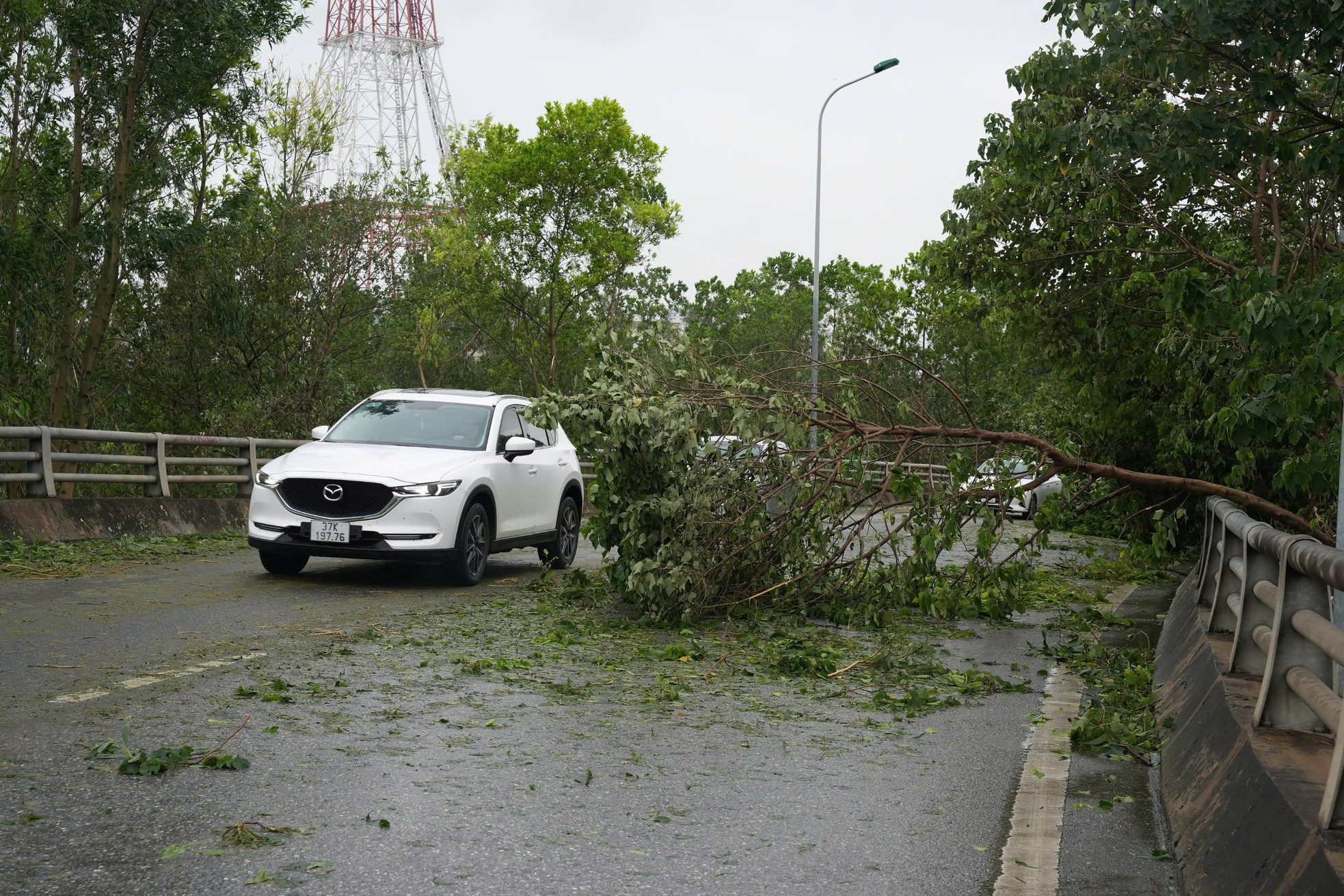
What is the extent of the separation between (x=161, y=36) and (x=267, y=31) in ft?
6.28

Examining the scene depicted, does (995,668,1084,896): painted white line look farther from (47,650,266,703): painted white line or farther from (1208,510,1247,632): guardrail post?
(47,650,266,703): painted white line

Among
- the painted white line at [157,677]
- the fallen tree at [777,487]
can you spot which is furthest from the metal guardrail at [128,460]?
the painted white line at [157,677]

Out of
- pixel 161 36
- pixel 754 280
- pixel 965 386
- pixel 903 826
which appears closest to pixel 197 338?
pixel 161 36

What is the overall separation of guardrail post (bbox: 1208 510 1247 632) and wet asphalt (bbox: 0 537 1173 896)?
117cm

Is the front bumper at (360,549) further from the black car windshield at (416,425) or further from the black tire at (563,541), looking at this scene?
the black tire at (563,541)

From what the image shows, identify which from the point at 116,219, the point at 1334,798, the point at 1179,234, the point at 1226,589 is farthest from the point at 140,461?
the point at 1334,798

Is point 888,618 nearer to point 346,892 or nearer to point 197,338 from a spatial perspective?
point 346,892

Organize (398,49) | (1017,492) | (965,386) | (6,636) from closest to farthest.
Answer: (6,636) → (1017,492) → (965,386) → (398,49)

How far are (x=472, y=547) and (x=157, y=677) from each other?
5589 millimetres

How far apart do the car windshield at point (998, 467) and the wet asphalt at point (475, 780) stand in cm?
228

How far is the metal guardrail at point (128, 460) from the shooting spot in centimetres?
1533

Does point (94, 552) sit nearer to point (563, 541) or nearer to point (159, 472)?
point (159, 472)

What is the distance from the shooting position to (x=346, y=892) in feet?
13.4

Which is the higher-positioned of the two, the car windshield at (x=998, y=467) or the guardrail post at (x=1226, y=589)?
the car windshield at (x=998, y=467)
